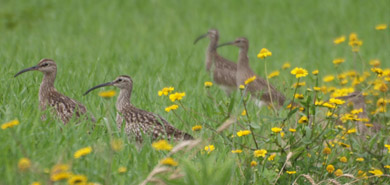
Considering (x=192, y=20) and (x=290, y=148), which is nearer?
(x=290, y=148)

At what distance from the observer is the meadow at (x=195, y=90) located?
17.1ft

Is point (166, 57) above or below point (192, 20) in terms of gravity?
below

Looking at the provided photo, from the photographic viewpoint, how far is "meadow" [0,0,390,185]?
5223 mm

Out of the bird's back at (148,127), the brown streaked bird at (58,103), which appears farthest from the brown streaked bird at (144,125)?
the brown streaked bird at (58,103)

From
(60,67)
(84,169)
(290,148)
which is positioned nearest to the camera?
(84,169)

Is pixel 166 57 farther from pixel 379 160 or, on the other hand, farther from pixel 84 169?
pixel 84 169

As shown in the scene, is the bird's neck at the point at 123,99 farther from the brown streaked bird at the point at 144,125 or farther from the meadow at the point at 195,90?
the meadow at the point at 195,90

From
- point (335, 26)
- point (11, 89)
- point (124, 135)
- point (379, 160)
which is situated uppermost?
point (335, 26)

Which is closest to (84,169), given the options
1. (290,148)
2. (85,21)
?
(290,148)

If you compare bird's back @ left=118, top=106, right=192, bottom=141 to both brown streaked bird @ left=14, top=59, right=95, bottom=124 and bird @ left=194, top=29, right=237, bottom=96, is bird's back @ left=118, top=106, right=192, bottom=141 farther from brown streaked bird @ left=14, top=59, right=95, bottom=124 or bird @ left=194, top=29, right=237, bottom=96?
bird @ left=194, top=29, right=237, bottom=96

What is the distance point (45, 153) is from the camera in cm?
527

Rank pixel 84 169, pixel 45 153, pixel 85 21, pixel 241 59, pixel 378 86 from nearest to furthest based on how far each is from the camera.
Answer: pixel 84 169, pixel 45 153, pixel 378 86, pixel 241 59, pixel 85 21

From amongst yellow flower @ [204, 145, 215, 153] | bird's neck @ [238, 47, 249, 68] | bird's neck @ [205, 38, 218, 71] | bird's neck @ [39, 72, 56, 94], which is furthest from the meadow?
bird's neck @ [238, 47, 249, 68]

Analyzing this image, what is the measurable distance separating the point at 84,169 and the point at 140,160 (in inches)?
29.6
